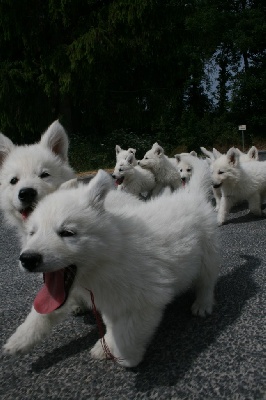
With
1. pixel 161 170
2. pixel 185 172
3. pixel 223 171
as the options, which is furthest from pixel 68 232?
pixel 161 170

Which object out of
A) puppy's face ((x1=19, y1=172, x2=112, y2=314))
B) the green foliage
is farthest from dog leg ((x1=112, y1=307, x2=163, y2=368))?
the green foliage

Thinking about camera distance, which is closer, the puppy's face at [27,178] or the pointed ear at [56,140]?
the puppy's face at [27,178]

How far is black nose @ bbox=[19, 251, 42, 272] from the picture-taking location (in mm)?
1797

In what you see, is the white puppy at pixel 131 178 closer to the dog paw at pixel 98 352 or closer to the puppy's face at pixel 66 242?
the dog paw at pixel 98 352

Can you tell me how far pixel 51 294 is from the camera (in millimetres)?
1994

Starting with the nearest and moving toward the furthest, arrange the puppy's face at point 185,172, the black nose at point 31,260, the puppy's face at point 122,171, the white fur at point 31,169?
the black nose at point 31,260
the white fur at point 31,169
the puppy's face at point 185,172
the puppy's face at point 122,171

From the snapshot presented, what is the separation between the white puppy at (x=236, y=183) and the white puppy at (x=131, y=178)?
227 cm

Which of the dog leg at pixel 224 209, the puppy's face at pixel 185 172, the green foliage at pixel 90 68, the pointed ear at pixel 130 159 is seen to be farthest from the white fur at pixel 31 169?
the green foliage at pixel 90 68

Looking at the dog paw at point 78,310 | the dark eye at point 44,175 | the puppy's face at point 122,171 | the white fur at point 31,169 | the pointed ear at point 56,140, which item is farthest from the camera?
the puppy's face at point 122,171

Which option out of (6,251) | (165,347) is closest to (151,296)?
Result: (165,347)

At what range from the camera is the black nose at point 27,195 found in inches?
101

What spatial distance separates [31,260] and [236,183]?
16.5ft

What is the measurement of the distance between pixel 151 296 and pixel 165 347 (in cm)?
43

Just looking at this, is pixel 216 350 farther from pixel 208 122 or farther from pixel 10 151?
pixel 208 122
